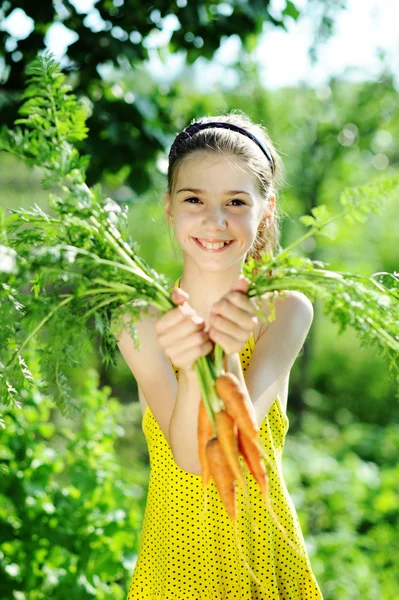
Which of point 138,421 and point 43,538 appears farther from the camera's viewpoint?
point 138,421

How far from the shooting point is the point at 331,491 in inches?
179

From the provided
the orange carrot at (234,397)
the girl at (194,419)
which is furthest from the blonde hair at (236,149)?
the orange carrot at (234,397)

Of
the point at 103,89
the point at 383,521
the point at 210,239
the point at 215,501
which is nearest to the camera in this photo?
the point at 210,239

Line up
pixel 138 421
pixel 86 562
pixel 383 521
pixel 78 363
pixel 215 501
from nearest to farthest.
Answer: pixel 78 363 < pixel 215 501 < pixel 86 562 < pixel 383 521 < pixel 138 421

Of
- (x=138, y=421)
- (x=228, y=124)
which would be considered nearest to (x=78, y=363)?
(x=228, y=124)

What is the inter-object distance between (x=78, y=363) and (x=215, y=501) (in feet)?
2.08

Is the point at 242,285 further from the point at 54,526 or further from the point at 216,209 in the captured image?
the point at 54,526

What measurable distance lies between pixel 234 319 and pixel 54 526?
5.28 feet

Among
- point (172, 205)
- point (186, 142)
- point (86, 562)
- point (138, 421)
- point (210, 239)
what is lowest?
point (86, 562)

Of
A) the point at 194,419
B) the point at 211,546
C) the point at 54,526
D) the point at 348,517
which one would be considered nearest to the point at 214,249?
the point at 194,419

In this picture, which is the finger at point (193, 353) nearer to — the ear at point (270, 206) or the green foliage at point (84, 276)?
the green foliage at point (84, 276)

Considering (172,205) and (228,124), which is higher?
(228,124)

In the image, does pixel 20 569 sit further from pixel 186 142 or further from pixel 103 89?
pixel 103 89

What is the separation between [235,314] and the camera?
4.49 ft
